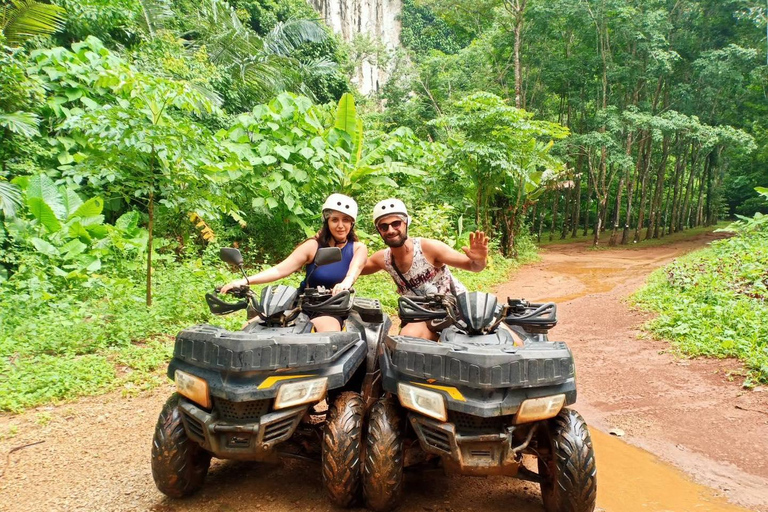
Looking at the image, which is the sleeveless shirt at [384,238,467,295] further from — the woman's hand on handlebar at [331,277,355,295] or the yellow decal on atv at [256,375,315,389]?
the yellow decal on atv at [256,375,315,389]

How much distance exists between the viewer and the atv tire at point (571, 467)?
2236mm

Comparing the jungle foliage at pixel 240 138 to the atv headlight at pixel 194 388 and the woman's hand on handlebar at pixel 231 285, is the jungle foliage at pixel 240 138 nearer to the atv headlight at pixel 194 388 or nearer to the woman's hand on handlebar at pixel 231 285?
the woman's hand on handlebar at pixel 231 285

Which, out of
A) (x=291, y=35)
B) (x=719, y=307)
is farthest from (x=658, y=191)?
(x=719, y=307)

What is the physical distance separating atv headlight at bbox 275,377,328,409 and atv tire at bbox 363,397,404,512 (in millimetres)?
318

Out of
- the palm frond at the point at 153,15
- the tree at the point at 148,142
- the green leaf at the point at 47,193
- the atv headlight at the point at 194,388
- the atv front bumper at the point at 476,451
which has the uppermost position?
the palm frond at the point at 153,15

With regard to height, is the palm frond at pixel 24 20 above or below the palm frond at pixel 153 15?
below

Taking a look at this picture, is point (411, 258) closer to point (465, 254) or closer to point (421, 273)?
point (421, 273)

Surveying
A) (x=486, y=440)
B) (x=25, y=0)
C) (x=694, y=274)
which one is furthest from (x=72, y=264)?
(x=694, y=274)

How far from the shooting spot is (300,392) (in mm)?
2322

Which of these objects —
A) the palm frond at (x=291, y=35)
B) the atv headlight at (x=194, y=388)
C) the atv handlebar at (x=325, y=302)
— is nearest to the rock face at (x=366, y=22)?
the palm frond at (x=291, y=35)

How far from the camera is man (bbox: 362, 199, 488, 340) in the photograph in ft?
10.9

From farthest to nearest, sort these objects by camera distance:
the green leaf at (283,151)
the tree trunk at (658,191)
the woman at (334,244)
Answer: the tree trunk at (658,191), the green leaf at (283,151), the woman at (334,244)

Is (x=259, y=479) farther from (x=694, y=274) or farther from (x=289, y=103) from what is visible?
(x=289, y=103)

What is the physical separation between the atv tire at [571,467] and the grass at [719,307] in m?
3.20
